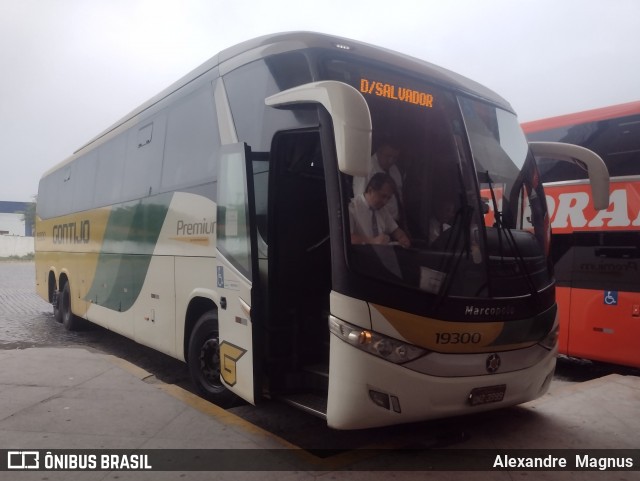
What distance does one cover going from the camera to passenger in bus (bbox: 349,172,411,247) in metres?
3.85

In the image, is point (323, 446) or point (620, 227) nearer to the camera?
point (323, 446)

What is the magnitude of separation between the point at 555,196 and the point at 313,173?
4.57 metres

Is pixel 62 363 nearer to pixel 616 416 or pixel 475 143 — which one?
pixel 475 143

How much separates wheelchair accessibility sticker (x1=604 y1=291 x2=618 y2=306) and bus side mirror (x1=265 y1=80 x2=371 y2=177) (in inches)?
203

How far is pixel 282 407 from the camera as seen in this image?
19.0 feet

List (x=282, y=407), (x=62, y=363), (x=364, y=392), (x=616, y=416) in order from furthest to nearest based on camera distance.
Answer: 1. (x=62, y=363)
2. (x=282, y=407)
3. (x=616, y=416)
4. (x=364, y=392)

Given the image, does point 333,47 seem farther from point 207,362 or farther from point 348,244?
point 207,362

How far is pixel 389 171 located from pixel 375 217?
386 millimetres

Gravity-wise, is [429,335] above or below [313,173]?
below

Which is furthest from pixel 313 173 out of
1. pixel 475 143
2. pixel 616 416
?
pixel 616 416

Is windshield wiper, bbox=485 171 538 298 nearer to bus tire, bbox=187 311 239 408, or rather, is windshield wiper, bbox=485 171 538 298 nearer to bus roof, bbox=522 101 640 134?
bus tire, bbox=187 311 239 408

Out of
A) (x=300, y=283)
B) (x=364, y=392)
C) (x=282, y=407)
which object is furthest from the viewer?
(x=282, y=407)

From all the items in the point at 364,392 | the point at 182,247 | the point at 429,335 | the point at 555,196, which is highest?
the point at 555,196

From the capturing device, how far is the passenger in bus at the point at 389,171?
154 inches
